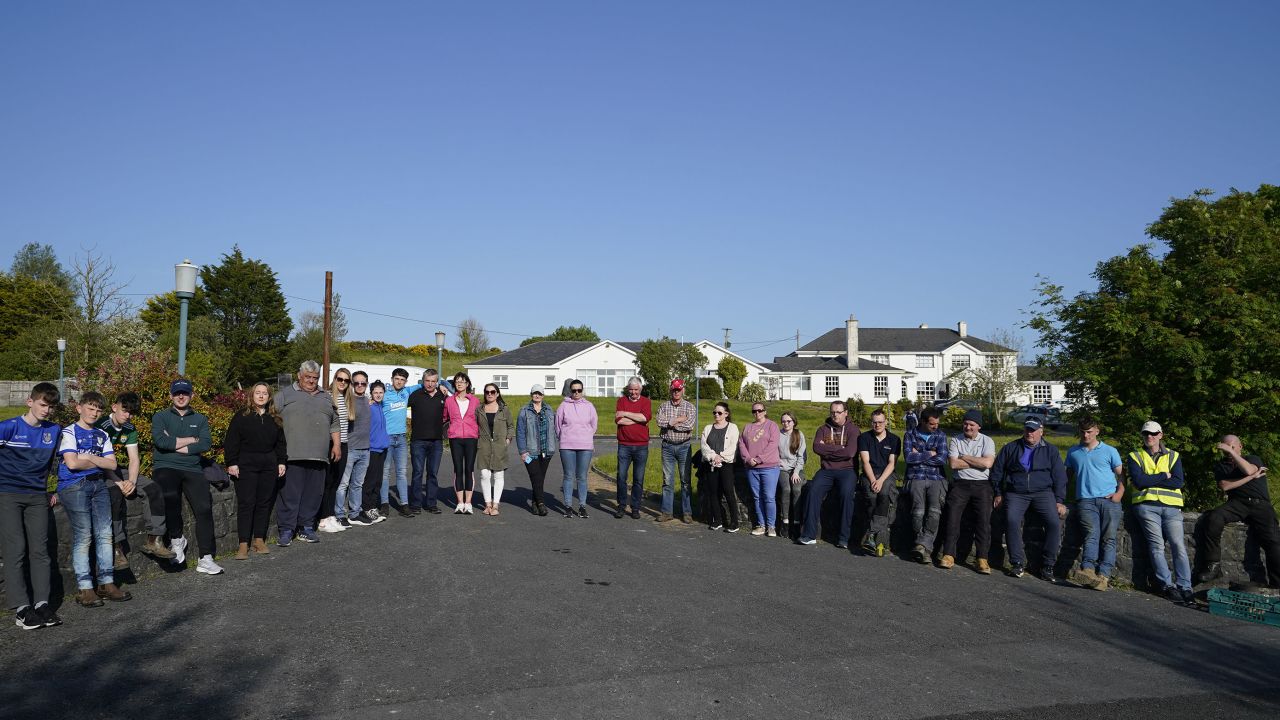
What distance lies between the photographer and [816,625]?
6461 millimetres

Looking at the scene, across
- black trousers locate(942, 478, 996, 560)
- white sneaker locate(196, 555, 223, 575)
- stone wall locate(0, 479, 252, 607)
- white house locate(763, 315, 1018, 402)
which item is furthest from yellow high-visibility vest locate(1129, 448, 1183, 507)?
white house locate(763, 315, 1018, 402)

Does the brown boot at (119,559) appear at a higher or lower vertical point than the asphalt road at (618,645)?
higher

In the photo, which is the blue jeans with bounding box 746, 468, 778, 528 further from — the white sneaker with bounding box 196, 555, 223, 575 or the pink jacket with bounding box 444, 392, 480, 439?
the white sneaker with bounding box 196, 555, 223, 575

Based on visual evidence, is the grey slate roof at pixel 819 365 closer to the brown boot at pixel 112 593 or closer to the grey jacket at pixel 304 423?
the grey jacket at pixel 304 423

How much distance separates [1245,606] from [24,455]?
10294 mm

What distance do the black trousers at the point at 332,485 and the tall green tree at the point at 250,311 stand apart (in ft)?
156

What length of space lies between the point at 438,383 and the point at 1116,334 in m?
10.6

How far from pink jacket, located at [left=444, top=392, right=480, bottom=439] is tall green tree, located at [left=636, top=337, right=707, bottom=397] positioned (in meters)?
37.4

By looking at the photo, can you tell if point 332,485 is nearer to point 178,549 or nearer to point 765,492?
point 178,549

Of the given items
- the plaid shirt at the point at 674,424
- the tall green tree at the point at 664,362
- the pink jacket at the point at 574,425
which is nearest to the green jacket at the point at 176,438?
the pink jacket at the point at 574,425

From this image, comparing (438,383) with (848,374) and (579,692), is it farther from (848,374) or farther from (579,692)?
(848,374)

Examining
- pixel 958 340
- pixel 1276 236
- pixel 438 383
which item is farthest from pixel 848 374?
pixel 438 383

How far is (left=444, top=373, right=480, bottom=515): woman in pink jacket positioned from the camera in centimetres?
1132

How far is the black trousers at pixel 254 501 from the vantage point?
8562mm
